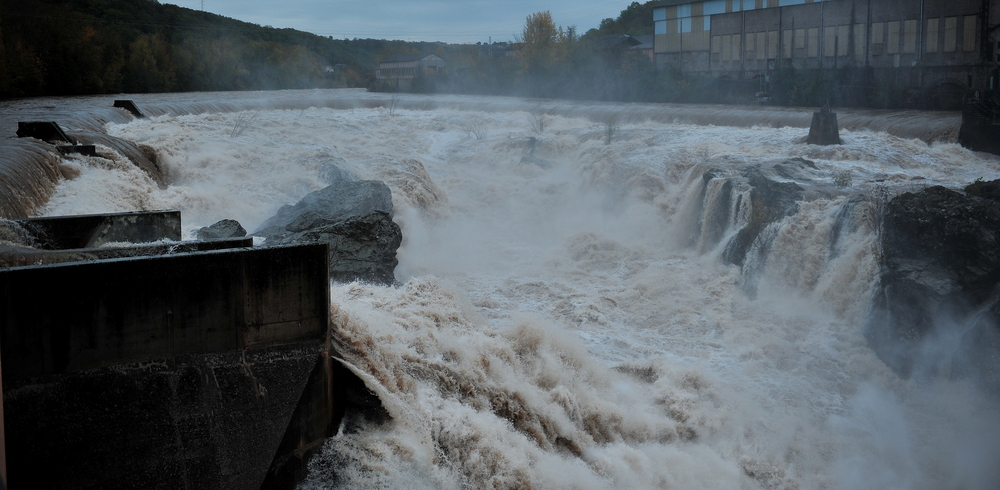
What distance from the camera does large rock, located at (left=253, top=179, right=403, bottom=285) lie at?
1064 centimetres

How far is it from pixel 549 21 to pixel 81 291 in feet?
171

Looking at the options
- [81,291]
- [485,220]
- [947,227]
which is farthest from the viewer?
[485,220]

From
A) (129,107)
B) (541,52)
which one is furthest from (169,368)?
(541,52)

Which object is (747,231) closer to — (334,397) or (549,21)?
(334,397)

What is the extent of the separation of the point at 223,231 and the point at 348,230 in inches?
76.2

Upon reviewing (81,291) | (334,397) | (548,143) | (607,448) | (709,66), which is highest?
(709,66)

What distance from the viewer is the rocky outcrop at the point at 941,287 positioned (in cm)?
846

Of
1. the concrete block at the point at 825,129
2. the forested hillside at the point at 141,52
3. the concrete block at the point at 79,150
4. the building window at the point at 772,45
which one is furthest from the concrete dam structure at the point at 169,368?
the building window at the point at 772,45

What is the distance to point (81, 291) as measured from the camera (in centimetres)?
534

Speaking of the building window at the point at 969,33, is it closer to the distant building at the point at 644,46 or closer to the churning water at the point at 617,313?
the churning water at the point at 617,313

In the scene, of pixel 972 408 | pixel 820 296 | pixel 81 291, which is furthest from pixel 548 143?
pixel 81 291

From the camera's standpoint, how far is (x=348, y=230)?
37.3 feet

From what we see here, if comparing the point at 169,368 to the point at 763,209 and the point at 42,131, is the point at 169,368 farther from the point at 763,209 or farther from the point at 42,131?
the point at 42,131

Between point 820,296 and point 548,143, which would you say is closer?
point 820,296
